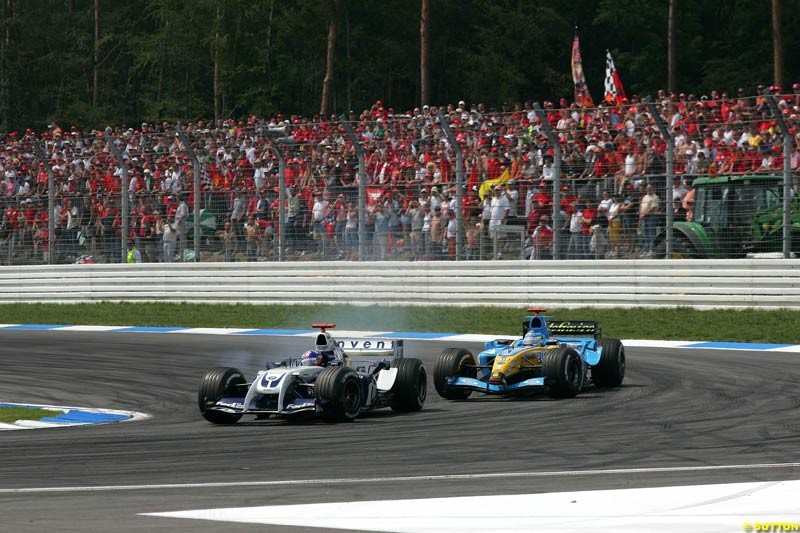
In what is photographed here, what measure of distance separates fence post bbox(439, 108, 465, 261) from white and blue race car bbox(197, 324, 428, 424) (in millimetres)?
9685

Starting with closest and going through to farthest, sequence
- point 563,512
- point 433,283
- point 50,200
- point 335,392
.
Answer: point 563,512
point 335,392
point 433,283
point 50,200

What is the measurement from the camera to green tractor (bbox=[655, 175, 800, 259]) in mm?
18766

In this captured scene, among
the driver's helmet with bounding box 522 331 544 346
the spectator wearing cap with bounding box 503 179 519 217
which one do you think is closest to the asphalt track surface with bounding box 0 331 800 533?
the driver's helmet with bounding box 522 331 544 346

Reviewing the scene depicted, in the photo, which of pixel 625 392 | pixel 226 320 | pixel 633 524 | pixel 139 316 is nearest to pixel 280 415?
pixel 625 392

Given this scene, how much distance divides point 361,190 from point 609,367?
9.67 meters

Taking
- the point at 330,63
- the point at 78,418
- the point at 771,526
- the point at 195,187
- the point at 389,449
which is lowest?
the point at 78,418

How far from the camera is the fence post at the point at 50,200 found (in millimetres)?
24859

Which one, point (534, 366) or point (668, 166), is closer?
point (534, 366)

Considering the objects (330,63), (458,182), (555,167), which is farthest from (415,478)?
(330,63)

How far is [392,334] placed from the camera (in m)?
19.8

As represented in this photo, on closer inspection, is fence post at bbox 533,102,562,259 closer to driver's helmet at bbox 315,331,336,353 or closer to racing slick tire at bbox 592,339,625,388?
racing slick tire at bbox 592,339,625,388

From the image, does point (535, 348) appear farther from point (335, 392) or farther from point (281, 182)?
point (281, 182)

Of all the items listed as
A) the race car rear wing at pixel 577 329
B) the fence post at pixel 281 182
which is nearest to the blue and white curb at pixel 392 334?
the fence post at pixel 281 182

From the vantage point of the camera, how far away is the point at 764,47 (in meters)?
46.4
